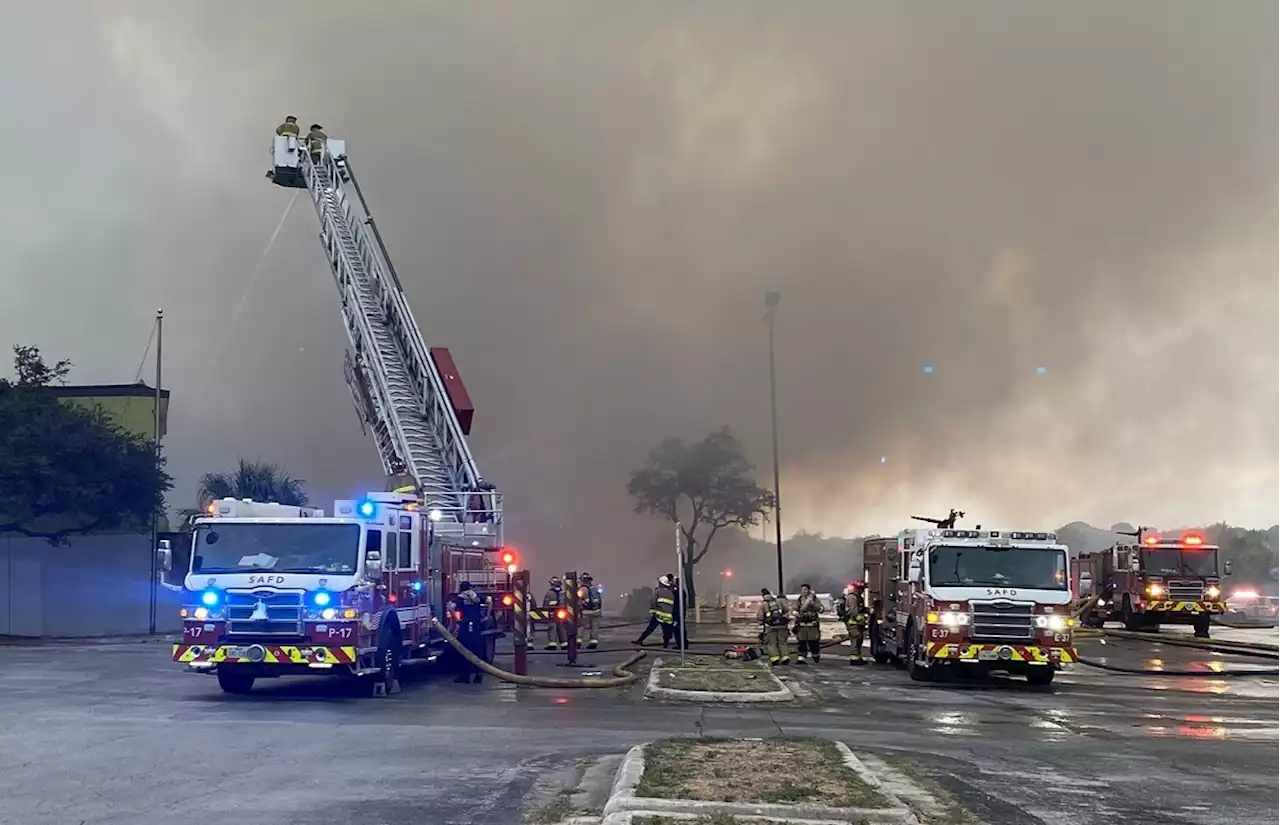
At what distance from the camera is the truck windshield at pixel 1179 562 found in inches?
1270

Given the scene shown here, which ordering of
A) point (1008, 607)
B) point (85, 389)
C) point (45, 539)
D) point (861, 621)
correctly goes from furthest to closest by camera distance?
point (85, 389)
point (45, 539)
point (861, 621)
point (1008, 607)

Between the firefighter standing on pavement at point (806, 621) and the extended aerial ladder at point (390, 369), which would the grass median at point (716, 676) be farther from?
the extended aerial ladder at point (390, 369)

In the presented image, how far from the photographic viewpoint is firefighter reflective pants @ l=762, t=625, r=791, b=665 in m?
21.0

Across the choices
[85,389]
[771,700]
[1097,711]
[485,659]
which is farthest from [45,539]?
[1097,711]

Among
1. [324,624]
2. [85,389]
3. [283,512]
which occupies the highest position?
[85,389]

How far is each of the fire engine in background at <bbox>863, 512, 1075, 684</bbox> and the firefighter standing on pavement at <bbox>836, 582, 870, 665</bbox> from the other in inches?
133

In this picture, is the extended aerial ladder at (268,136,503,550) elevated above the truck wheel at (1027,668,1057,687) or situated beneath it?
elevated above

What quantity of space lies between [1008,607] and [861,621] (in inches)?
255

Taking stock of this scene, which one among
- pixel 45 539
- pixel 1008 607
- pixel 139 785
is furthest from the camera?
pixel 45 539

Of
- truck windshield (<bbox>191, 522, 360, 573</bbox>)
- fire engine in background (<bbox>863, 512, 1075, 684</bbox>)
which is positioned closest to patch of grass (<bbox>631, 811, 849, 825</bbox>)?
truck windshield (<bbox>191, 522, 360, 573</bbox>)

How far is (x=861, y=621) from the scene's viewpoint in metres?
23.8

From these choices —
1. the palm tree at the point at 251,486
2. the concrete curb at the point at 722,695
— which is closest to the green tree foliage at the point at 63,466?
the palm tree at the point at 251,486

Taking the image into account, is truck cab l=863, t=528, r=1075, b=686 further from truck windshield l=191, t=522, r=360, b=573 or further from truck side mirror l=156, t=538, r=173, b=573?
truck side mirror l=156, t=538, r=173, b=573

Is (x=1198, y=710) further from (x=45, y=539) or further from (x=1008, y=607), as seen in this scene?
(x=45, y=539)
